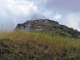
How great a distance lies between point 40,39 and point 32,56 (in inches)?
58.2

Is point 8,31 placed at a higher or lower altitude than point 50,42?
higher

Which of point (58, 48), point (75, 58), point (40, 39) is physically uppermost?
point (40, 39)

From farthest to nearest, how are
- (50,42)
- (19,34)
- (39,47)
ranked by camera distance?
(19,34) < (50,42) < (39,47)

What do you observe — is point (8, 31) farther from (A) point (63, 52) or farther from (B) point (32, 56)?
(A) point (63, 52)

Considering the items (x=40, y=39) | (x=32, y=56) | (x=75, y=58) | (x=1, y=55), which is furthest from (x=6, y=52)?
(x=75, y=58)

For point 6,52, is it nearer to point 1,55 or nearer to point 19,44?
point 1,55

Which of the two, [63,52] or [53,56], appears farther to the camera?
[63,52]

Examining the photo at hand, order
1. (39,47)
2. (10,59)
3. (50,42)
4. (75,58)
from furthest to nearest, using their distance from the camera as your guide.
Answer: (50,42) → (39,47) → (75,58) → (10,59)

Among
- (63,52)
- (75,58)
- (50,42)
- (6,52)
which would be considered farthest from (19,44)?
(75,58)

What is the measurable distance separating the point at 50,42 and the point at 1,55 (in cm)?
255

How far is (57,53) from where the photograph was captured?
17.3 ft

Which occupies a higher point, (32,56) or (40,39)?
(40,39)

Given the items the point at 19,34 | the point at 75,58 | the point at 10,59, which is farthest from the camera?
the point at 19,34

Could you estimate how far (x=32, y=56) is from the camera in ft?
15.6
